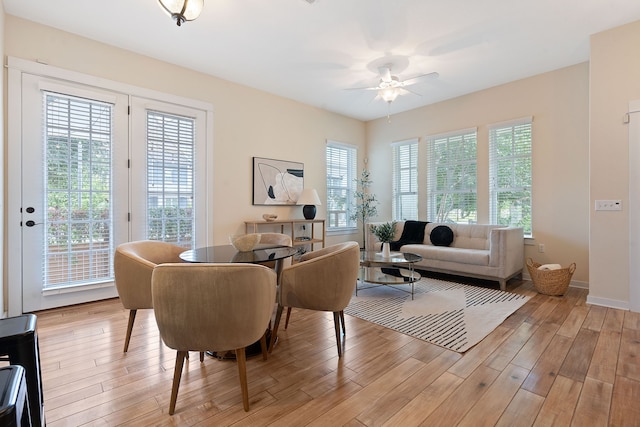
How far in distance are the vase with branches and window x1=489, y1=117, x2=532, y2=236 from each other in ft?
7.28

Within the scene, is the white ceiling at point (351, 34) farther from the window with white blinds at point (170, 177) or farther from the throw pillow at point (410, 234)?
the throw pillow at point (410, 234)

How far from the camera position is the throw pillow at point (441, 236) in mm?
4773

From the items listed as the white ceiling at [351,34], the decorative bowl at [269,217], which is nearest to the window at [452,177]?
the white ceiling at [351,34]

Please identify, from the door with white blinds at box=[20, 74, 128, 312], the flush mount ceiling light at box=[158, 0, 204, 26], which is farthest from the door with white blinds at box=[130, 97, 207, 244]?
the flush mount ceiling light at box=[158, 0, 204, 26]

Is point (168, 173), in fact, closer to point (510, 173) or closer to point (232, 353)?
point (232, 353)

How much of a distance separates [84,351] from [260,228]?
2.73 meters

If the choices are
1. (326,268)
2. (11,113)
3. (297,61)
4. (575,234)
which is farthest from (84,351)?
(575,234)

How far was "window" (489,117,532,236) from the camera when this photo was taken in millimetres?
4426

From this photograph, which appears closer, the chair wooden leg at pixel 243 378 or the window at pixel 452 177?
the chair wooden leg at pixel 243 378

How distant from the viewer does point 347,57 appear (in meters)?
3.71

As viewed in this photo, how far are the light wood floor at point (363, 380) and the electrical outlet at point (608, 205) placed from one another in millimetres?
1152

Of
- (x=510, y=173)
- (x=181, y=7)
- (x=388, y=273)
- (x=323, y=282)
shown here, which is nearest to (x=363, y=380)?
(x=323, y=282)

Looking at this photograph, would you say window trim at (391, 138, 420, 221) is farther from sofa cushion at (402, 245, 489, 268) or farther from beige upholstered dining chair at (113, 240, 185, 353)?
beige upholstered dining chair at (113, 240, 185, 353)

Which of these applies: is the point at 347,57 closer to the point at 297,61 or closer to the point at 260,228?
the point at 297,61
